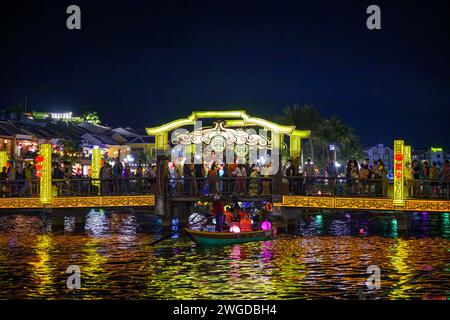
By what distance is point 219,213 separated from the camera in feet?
95.7

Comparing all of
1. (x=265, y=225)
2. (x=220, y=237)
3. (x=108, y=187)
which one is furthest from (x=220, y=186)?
(x=108, y=187)

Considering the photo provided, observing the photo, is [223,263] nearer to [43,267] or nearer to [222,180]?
[43,267]

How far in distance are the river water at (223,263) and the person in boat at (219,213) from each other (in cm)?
94

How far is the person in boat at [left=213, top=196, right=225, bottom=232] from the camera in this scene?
2884 centimetres

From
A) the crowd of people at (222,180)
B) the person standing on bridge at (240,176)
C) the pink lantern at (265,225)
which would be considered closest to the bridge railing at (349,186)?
the crowd of people at (222,180)

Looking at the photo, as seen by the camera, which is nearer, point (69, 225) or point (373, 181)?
point (373, 181)

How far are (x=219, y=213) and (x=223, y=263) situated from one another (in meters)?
3.74

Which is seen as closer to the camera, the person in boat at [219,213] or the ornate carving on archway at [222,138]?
the person in boat at [219,213]

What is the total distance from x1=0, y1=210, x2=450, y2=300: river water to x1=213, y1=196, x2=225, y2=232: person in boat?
3.08ft

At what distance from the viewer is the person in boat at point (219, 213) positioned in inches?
1136

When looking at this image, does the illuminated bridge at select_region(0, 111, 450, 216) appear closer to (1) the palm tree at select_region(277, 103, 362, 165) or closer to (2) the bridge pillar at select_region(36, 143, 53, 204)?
(2) the bridge pillar at select_region(36, 143, 53, 204)

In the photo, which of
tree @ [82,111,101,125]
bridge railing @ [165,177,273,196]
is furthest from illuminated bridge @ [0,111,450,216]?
tree @ [82,111,101,125]

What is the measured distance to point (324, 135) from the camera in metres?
79.2

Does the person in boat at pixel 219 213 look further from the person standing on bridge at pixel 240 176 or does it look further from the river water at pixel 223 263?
the person standing on bridge at pixel 240 176
